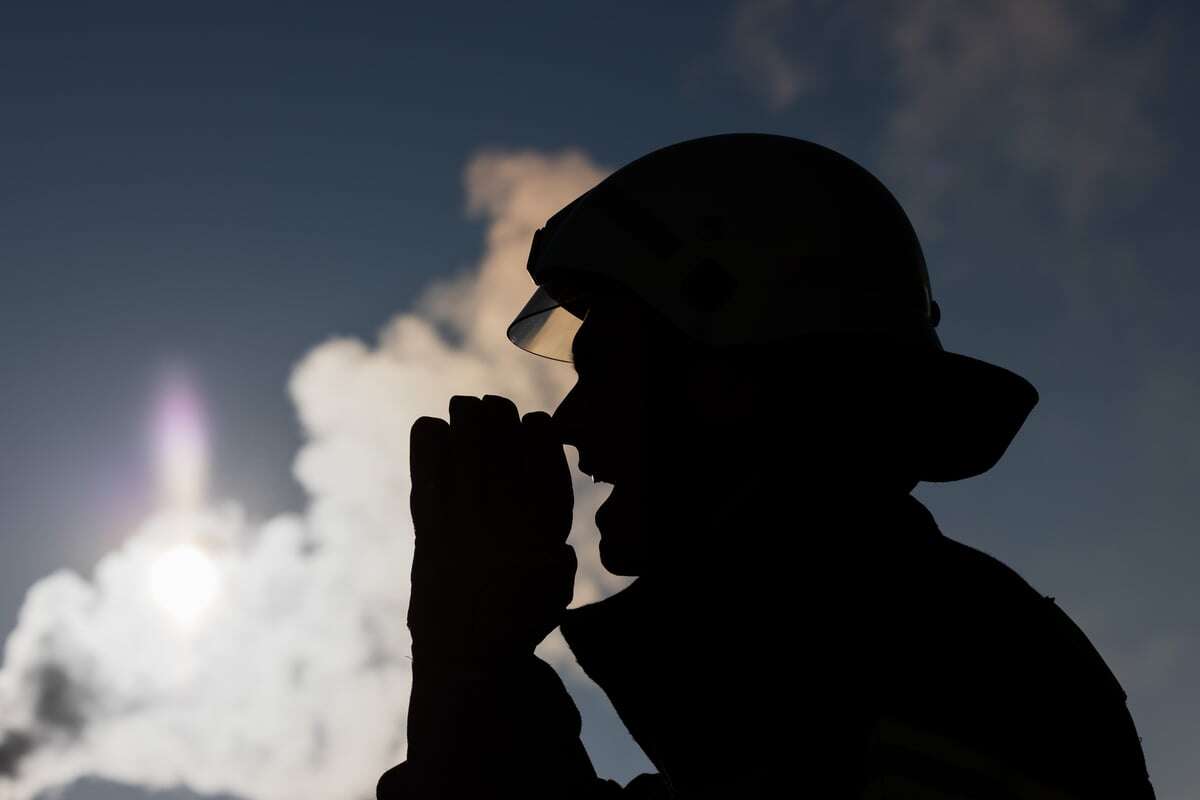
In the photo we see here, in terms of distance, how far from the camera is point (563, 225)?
16.1 feet

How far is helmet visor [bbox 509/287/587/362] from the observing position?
626cm

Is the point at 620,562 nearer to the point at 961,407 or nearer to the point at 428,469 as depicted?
the point at 428,469

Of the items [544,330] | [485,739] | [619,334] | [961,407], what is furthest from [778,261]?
[544,330]

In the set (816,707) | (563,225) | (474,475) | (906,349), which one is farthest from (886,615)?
(563,225)

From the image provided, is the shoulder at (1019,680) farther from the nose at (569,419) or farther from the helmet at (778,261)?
the nose at (569,419)

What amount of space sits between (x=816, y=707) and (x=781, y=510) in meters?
0.75

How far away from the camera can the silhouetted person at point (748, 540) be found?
10.4ft

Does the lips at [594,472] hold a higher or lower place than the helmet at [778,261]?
lower

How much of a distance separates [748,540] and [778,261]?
1.16m

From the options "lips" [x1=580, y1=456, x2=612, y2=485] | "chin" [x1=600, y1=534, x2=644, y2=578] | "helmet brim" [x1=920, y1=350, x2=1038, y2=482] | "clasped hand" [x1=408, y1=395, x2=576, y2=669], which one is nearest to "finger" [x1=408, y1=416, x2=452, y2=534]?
"clasped hand" [x1=408, y1=395, x2=576, y2=669]

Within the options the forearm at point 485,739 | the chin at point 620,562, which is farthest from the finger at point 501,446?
the forearm at point 485,739

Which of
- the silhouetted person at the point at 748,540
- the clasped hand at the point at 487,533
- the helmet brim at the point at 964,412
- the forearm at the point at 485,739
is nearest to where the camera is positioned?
the silhouetted person at the point at 748,540

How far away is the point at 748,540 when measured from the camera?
3.79 meters

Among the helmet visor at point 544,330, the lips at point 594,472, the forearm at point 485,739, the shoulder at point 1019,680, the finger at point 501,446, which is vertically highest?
the helmet visor at point 544,330
